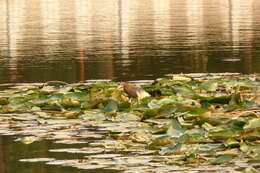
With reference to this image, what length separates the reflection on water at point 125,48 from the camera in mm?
24422

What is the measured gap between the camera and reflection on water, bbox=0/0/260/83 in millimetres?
24422

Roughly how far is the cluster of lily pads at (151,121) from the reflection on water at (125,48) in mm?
4319

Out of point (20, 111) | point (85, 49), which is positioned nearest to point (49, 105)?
point (20, 111)

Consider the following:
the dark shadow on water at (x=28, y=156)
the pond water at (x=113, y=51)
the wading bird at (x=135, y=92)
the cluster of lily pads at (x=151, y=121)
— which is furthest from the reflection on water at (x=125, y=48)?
the dark shadow on water at (x=28, y=156)

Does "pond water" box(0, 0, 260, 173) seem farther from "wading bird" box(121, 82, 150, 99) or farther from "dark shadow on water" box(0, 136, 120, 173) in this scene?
"wading bird" box(121, 82, 150, 99)

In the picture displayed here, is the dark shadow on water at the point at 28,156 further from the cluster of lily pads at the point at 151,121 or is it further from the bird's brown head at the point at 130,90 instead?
the bird's brown head at the point at 130,90

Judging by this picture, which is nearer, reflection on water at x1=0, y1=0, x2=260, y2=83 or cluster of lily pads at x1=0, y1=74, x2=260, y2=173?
cluster of lily pads at x1=0, y1=74, x2=260, y2=173

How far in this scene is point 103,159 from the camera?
484 inches

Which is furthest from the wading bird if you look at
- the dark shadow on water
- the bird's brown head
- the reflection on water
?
the reflection on water

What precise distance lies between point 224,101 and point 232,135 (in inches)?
117

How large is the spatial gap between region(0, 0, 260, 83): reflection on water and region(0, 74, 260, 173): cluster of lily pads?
4.32 meters

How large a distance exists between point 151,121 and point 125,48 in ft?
61.0

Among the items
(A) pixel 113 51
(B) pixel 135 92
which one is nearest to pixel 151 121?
(B) pixel 135 92

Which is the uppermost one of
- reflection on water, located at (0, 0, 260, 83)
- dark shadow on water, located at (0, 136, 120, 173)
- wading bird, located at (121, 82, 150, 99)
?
wading bird, located at (121, 82, 150, 99)
